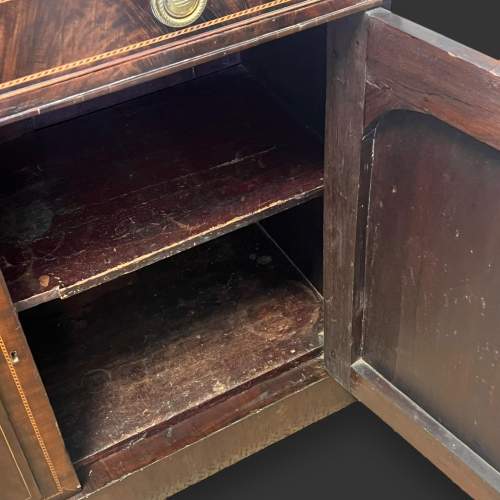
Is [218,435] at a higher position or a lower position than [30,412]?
lower

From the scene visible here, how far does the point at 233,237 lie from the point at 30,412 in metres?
0.63

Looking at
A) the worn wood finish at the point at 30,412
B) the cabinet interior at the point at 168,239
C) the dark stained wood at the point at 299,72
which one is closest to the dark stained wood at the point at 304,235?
the cabinet interior at the point at 168,239

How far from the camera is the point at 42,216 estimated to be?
3.50 feet

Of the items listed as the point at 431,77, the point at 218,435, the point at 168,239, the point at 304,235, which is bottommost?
the point at 218,435

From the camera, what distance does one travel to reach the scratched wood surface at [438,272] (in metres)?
0.81

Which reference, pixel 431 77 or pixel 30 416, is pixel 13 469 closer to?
pixel 30 416

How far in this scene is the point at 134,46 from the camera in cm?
75

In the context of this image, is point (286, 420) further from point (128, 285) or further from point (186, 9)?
point (186, 9)

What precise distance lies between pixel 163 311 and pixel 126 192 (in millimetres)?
329

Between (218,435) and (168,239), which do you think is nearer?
(168,239)

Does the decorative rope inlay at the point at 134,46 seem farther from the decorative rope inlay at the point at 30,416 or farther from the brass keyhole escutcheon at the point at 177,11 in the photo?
the decorative rope inlay at the point at 30,416

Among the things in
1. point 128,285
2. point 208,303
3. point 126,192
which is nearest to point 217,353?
point 208,303

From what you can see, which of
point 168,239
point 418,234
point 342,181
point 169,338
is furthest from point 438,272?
point 169,338

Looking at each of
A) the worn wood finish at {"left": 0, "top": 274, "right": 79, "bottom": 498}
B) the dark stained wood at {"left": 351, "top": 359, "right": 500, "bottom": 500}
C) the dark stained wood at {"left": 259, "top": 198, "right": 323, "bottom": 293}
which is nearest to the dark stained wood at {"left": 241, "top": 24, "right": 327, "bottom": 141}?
the dark stained wood at {"left": 259, "top": 198, "right": 323, "bottom": 293}
